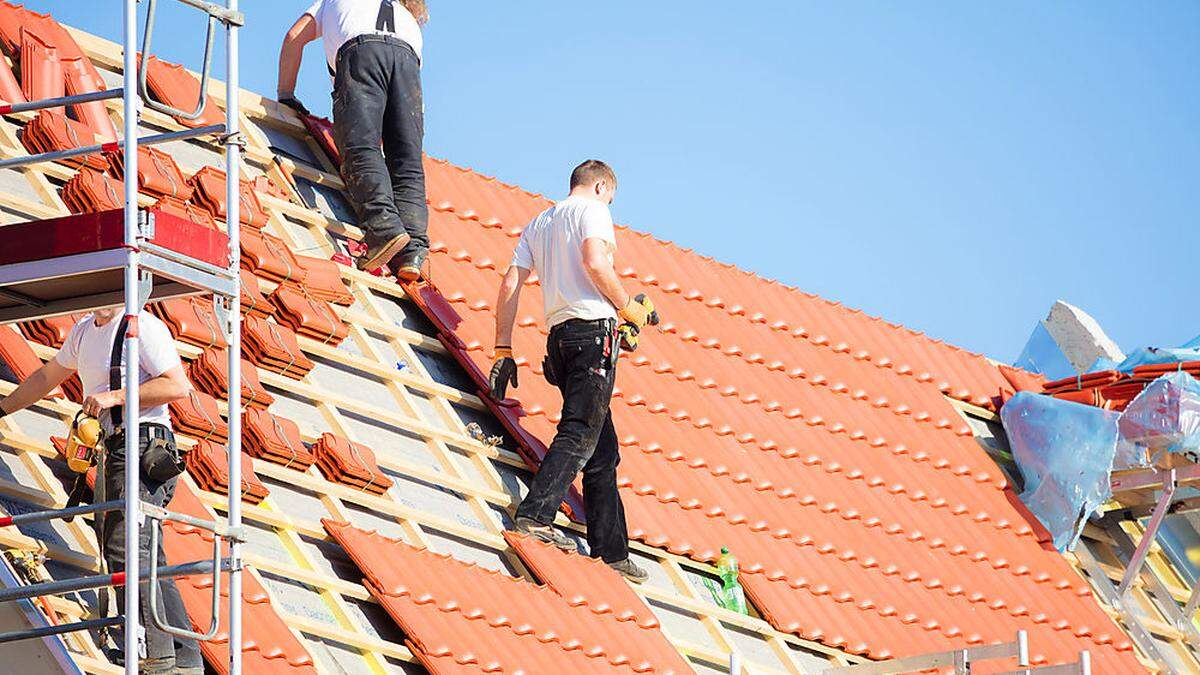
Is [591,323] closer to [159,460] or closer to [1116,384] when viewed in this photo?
[159,460]

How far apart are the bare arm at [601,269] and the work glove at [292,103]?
217cm

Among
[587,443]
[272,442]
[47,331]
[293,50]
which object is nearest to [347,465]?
[272,442]

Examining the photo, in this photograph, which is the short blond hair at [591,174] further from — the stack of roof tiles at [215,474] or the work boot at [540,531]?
the stack of roof tiles at [215,474]

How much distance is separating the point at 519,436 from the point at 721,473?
1.08 metres

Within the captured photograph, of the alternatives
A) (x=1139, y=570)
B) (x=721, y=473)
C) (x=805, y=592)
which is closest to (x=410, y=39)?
(x=721, y=473)

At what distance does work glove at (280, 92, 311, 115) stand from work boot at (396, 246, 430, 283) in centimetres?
106

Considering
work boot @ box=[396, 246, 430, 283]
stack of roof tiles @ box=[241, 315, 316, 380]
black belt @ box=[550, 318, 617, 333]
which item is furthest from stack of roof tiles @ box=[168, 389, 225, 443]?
work boot @ box=[396, 246, 430, 283]

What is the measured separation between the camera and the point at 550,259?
8.00 metres

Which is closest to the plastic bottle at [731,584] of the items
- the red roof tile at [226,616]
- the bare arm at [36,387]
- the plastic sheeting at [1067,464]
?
the plastic sheeting at [1067,464]

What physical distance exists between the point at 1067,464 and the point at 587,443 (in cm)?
335

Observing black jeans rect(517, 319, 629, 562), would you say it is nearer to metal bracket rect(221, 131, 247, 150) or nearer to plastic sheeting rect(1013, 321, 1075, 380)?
metal bracket rect(221, 131, 247, 150)

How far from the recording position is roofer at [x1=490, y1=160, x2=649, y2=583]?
7770 millimetres

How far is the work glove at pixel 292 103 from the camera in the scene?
9.38 metres

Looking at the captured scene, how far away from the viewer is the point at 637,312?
802 cm
